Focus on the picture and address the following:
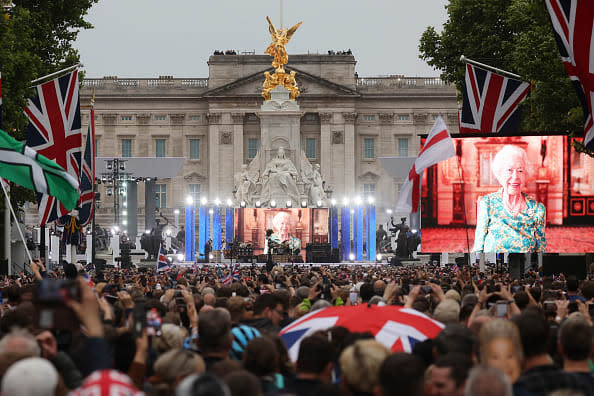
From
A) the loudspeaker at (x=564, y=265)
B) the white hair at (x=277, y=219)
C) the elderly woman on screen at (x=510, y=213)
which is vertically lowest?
the loudspeaker at (x=564, y=265)

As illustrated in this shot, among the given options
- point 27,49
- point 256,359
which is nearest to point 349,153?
point 27,49

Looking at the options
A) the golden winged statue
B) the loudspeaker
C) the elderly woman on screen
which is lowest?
the loudspeaker

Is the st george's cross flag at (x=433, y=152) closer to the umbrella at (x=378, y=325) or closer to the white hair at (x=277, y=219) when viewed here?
the umbrella at (x=378, y=325)

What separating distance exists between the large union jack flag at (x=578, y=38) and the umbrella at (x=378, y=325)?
7005 millimetres

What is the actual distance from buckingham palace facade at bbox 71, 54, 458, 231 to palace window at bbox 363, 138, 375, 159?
96 millimetres

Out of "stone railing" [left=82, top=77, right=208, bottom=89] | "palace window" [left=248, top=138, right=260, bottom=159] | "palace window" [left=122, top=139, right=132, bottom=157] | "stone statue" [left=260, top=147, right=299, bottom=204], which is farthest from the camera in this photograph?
"palace window" [left=122, top=139, right=132, bottom=157]

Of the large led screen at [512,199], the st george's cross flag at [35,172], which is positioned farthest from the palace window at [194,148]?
the st george's cross flag at [35,172]

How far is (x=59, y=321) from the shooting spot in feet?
16.9

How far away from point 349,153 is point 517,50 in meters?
60.6

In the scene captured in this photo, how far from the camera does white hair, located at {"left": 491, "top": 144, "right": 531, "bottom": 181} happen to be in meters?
21.6

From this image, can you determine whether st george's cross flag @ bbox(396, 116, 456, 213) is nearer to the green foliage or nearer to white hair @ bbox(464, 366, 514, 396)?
the green foliage

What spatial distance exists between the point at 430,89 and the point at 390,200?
38.1 feet

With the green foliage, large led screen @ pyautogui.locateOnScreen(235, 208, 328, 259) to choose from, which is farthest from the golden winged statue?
the green foliage

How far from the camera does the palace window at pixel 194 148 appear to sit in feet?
311
